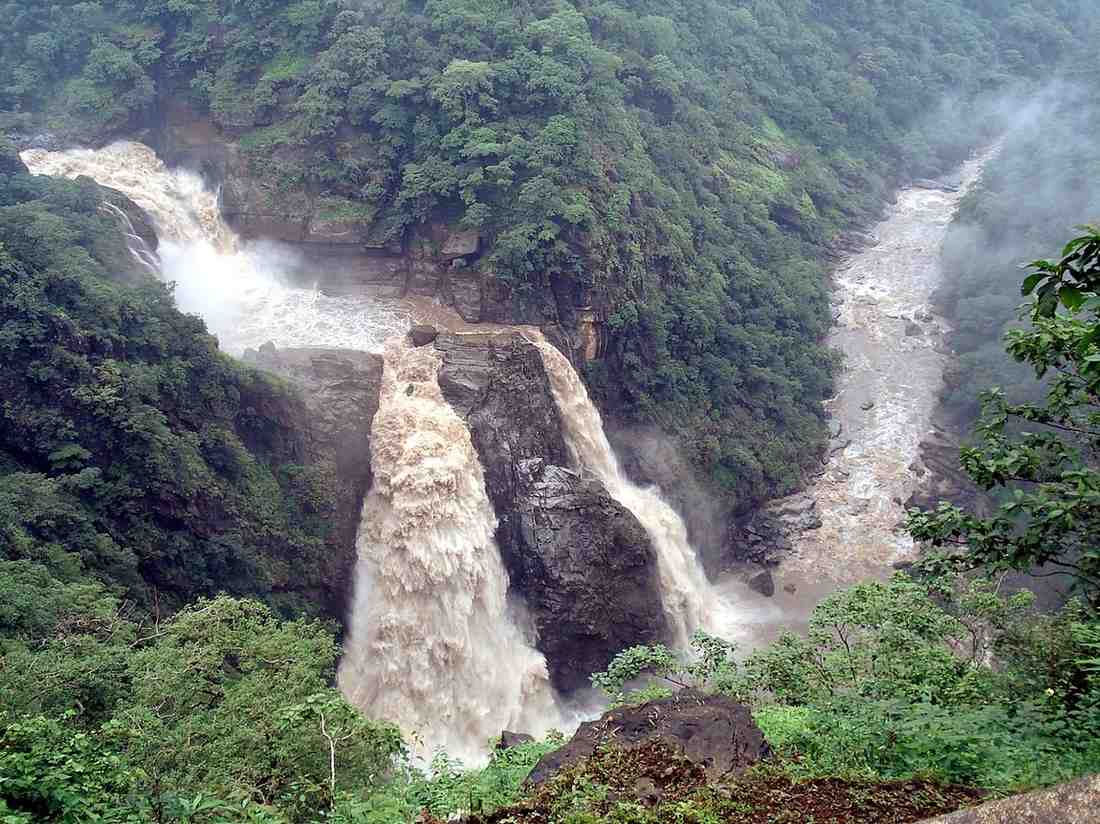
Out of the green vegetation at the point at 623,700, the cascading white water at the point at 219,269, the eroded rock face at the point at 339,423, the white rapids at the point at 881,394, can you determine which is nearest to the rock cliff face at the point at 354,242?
the cascading white water at the point at 219,269

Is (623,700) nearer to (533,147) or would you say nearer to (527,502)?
(527,502)

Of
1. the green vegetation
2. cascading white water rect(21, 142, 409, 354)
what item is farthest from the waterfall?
the green vegetation

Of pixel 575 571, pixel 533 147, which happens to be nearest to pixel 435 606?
pixel 575 571

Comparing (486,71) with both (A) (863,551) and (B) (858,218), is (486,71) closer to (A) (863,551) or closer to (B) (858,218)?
(A) (863,551)

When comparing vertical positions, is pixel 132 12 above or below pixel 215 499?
above

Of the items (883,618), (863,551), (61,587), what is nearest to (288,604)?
(61,587)

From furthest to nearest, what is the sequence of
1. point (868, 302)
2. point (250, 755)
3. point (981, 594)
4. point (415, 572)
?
1. point (868, 302)
2. point (415, 572)
3. point (981, 594)
4. point (250, 755)

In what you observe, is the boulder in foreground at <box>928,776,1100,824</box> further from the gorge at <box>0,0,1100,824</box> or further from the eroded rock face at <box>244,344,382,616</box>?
the eroded rock face at <box>244,344,382,616</box>
